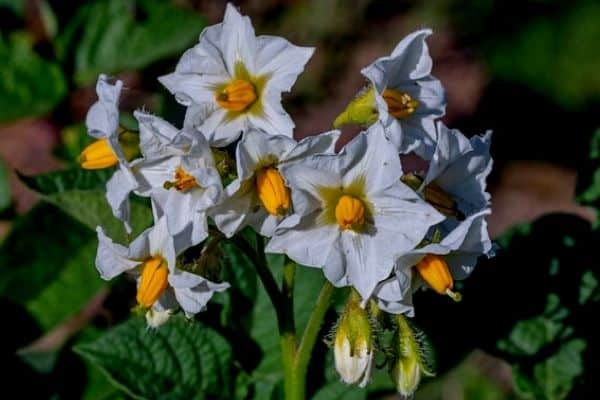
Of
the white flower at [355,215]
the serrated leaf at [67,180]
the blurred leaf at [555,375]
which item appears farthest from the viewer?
the blurred leaf at [555,375]

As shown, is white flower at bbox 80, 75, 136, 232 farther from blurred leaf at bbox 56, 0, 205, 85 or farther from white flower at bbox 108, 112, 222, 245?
blurred leaf at bbox 56, 0, 205, 85

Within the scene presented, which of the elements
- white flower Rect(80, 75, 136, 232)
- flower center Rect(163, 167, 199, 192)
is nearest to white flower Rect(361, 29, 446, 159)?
flower center Rect(163, 167, 199, 192)

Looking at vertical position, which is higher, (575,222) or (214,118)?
(214,118)

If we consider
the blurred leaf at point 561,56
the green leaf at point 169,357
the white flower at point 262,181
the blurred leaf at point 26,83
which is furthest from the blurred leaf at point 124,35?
the blurred leaf at point 561,56

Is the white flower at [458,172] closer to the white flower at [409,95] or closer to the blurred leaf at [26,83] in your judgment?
the white flower at [409,95]

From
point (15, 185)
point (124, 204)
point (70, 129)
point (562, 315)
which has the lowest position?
point (15, 185)

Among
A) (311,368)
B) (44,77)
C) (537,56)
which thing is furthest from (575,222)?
(537,56)

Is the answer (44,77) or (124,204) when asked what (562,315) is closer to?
(124,204)

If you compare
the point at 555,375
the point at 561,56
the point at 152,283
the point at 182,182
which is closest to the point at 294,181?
the point at 182,182
